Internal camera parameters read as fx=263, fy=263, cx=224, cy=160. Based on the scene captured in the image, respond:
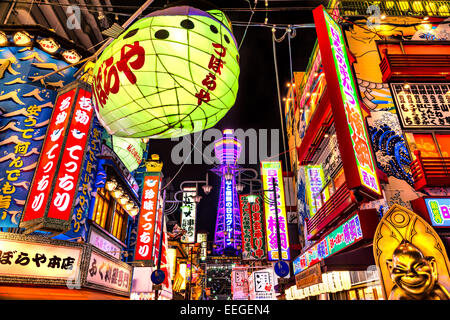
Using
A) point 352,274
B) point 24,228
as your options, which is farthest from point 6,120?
point 352,274

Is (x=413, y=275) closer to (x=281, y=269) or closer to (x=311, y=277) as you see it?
(x=311, y=277)

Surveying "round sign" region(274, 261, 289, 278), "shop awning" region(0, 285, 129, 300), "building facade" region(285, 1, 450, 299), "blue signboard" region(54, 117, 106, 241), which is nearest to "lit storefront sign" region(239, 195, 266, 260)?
"building facade" region(285, 1, 450, 299)

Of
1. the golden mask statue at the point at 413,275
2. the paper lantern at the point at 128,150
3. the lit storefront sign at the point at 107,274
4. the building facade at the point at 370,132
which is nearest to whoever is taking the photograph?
the golden mask statue at the point at 413,275

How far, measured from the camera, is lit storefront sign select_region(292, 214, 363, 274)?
8117mm

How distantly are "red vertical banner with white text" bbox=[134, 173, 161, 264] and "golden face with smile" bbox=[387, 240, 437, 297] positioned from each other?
31.5 ft

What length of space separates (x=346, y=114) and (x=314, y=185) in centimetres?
705

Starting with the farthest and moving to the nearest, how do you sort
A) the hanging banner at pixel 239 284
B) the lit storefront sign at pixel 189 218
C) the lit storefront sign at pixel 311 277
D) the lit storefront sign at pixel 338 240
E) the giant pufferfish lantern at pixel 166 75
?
the lit storefront sign at pixel 189 218 → the hanging banner at pixel 239 284 → the lit storefront sign at pixel 311 277 → the lit storefront sign at pixel 338 240 → the giant pufferfish lantern at pixel 166 75

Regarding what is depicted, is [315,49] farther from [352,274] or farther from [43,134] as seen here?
[43,134]

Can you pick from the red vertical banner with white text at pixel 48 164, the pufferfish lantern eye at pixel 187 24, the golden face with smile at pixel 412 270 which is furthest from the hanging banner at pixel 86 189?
the golden face with smile at pixel 412 270

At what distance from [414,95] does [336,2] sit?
5674 mm

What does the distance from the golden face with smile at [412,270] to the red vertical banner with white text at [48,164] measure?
9521 mm

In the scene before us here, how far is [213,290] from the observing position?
81.4m

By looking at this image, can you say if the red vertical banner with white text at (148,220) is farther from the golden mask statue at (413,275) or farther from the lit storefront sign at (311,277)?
the golden mask statue at (413,275)

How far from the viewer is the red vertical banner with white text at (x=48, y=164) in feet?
24.5
